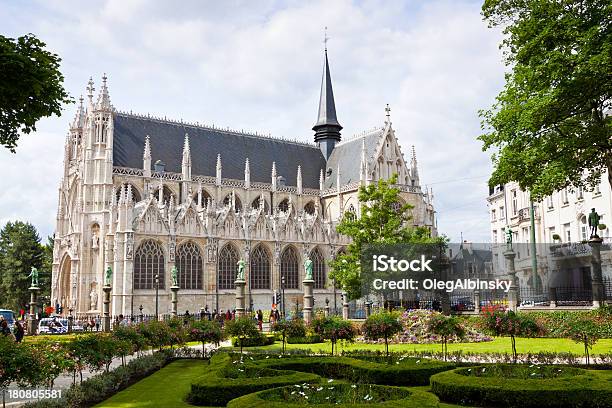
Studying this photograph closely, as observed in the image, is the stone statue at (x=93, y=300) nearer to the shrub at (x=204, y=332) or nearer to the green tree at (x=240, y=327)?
the shrub at (x=204, y=332)

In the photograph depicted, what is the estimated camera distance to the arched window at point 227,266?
51250 millimetres

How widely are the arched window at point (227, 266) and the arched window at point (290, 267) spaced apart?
506 centimetres

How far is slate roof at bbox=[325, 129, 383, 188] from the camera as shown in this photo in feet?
209

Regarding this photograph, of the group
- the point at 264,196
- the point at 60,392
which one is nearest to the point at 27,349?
the point at 60,392

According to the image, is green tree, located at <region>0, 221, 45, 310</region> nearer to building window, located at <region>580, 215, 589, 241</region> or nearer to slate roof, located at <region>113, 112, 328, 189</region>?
slate roof, located at <region>113, 112, 328, 189</region>

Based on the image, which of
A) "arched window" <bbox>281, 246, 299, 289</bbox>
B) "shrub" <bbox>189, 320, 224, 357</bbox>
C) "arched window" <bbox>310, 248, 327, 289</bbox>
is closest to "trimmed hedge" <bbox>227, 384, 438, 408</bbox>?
"shrub" <bbox>189, 320, 224, 357</bbox>

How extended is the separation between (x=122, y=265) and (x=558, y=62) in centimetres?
3526

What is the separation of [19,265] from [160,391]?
58755 mm

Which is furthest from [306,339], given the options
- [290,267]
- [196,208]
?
[290,267]

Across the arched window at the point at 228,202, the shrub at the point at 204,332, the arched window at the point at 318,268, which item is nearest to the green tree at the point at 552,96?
the shrub at the point at 204,332

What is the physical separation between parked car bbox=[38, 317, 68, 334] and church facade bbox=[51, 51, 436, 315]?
17.4 feet

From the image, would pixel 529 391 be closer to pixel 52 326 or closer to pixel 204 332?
pixel 204 332

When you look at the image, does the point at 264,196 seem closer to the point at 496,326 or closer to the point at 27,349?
the point at 496,326

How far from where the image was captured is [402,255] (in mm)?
40094
